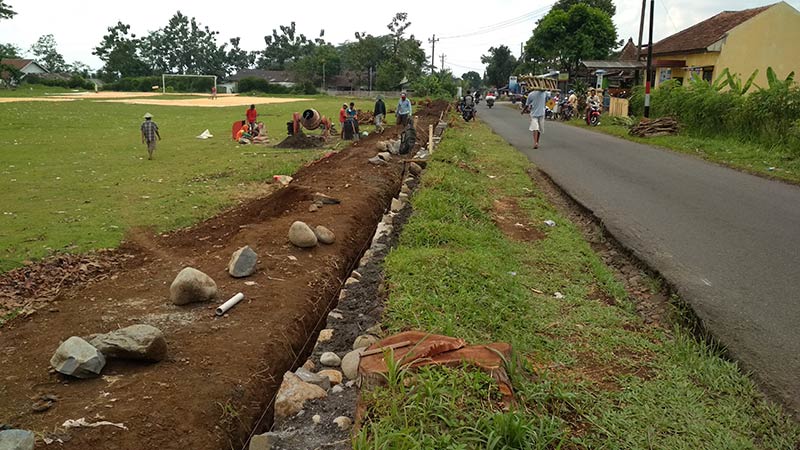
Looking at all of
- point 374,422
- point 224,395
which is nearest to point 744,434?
point 374,422

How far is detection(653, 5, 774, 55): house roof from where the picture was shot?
27328 millimetres

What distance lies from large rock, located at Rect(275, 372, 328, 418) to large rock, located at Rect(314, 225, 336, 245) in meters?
3.21

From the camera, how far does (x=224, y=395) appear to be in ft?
12.7

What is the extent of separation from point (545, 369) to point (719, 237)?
437cm

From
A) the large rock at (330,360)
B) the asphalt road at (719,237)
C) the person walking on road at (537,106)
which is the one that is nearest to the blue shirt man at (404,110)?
the person walking on road at (537,106)

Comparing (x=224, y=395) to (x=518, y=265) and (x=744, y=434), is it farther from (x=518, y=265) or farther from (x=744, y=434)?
(x=518, y=265)

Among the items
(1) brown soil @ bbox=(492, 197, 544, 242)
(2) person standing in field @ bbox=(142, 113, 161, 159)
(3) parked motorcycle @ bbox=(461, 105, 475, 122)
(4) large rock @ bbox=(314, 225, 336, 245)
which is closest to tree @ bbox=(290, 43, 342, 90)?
(3) parked motorcycle @ bbox=(461, 105, 475, 122)

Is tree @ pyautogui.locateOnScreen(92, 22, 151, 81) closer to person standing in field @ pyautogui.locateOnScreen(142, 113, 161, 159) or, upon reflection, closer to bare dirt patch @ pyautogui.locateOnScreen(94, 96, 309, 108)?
bare dirt patch @ pyautogui.locateOnScreen(94, 96, 309, 108)

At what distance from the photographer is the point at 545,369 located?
3.61m

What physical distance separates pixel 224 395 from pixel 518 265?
348 centimetres

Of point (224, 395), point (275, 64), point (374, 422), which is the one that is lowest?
point (224, 395)

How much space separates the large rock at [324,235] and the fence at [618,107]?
22.1 m

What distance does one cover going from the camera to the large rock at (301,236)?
6.54 m

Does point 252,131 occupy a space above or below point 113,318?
above
